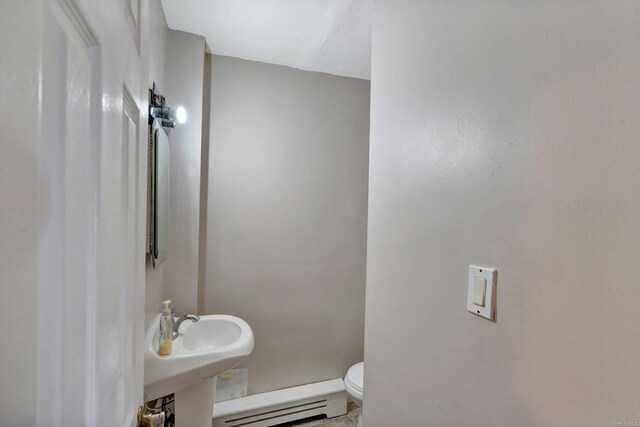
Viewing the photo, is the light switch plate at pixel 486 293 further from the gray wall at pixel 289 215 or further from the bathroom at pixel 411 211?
the gray wall at pixel 289 215

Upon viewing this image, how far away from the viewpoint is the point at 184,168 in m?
1.77

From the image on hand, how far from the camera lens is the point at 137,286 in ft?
2.14

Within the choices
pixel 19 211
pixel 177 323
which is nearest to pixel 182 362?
pixel 177 323

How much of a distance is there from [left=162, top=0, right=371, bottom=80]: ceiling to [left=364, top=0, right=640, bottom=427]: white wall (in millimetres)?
711

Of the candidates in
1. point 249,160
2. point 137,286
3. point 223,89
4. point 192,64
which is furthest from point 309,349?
point 192,64

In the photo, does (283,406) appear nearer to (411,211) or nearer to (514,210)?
(411,211)

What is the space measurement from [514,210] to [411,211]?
340 millimetres

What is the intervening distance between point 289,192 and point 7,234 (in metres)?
1.92

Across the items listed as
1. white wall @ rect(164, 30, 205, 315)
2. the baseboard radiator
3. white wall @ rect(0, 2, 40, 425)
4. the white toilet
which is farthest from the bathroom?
the white toilet

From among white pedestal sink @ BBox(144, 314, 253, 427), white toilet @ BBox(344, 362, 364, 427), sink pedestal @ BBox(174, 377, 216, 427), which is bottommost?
white toilet @ BBox(344, 362, 364, 427)

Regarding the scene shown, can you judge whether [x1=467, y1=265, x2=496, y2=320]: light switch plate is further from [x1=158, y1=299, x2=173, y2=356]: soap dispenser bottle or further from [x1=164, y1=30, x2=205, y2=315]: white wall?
[x1=164, y1=30, x2=205, y2=315]: white wall

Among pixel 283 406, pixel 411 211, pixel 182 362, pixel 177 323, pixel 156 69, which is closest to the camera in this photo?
pixel 411 211

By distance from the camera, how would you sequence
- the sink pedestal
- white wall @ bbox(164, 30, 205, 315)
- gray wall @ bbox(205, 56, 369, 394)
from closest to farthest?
the sink pedestal < white wall @ bbox(164, 30, 205, 315) < gray wall @ bbox(205, 56, 369, 394)

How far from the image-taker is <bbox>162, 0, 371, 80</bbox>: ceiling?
1.52 metres
